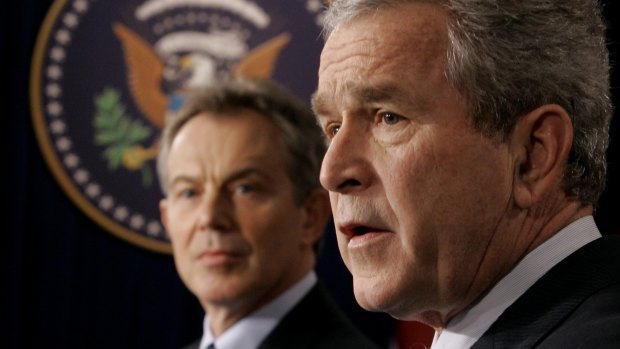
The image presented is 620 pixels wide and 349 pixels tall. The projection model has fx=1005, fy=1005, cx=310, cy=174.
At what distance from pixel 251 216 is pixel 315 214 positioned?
0.84 feet

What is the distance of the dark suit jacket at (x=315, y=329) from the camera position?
2.71 m

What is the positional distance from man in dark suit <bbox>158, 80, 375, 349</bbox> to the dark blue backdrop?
0.94 metres

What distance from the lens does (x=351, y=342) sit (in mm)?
2697

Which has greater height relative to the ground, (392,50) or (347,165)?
(392,50)

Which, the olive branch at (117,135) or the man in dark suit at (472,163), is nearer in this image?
the man in dark suit at (472,163)

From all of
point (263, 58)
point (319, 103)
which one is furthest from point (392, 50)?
point (263, 58)

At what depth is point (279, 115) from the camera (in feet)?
10.1

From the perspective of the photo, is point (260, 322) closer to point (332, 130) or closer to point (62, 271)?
point (332, 130)

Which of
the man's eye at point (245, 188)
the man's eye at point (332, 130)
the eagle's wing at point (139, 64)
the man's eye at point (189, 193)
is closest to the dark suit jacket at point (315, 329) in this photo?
the man's eye at point (245, 188)

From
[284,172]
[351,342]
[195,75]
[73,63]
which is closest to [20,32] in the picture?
[73,63]

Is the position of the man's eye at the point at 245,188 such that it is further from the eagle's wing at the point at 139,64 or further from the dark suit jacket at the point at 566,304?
the dark suit jacket at the point at 566,304

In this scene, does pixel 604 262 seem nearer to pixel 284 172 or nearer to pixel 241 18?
pixel 284 172

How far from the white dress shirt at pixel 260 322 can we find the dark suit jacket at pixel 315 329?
0.10 feet

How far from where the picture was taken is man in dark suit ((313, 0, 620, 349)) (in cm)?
157
